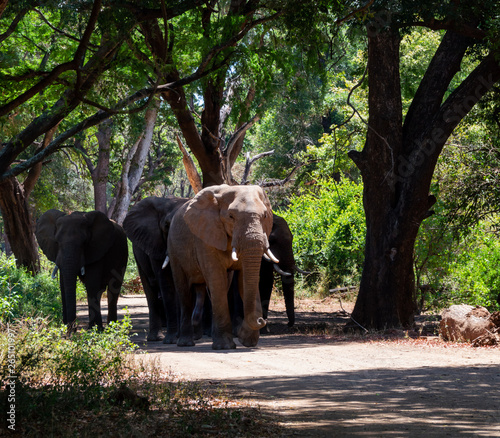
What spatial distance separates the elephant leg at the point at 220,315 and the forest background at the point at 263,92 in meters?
2.96

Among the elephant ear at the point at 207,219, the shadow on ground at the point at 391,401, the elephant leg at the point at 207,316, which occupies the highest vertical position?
the elephant ear at the point at 207,219

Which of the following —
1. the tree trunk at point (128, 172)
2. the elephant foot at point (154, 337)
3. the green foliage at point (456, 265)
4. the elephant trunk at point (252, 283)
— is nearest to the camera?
the elephant trunk at point (252, 283)

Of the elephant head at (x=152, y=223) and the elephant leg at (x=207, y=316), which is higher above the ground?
the elephant head at (x=152, y=223)

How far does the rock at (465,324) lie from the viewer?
38.3 ft

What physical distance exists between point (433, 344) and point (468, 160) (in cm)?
605

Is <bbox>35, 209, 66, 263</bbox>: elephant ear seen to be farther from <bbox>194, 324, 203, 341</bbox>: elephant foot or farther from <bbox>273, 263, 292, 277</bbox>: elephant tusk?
<bbox>273, 263, 292, 277</bbox>: elephant tusk

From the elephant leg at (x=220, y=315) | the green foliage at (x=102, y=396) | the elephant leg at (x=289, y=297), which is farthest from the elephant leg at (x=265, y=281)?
the green foliage at (x=102, y=396)

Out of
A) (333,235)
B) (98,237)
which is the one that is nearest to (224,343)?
(98,237)

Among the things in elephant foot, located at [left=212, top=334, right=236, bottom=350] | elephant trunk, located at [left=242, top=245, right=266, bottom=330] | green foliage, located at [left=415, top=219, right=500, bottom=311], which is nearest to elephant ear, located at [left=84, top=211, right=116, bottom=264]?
elephant foot, located at [left=212, top=334, right=236, bottom=350]

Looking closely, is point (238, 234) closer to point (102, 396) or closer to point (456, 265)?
point (102, 396)

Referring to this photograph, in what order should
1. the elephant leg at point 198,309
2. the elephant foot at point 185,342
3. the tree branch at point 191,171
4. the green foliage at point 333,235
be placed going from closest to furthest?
the elephant foot at point 185,342, the elephant leg at point 198,309, the green foliage at point 333,235, the tree branch at point 191,171

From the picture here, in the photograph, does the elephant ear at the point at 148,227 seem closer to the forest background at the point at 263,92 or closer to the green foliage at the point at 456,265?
the forest background at the point at 263,92

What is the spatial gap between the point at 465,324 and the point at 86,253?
7.52 meters

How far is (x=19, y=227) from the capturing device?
→ 21.2m
